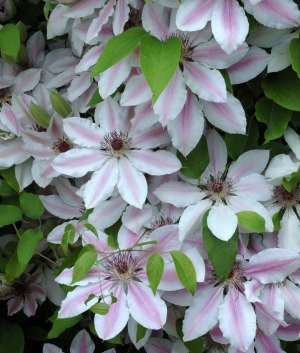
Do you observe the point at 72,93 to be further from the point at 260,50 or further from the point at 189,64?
the point at 260,50

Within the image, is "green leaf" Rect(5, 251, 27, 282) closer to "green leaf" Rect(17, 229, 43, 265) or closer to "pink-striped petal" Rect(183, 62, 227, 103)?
"green leaf" Rect(17, 229, 43, 265)

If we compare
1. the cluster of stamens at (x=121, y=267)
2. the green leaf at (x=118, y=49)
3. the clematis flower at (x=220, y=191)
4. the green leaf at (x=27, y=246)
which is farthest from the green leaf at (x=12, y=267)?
the green leaf at (x=118, y=49)

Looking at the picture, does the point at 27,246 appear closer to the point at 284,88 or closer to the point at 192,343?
the point at 192,343

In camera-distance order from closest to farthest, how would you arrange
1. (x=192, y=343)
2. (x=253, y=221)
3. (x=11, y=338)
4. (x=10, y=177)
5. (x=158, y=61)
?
(x=158, y=61) → (x=253, y=221) → (x=192, y=343) → (x=10, y=177) → (x=11, y=338)

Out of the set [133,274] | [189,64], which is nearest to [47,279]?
[133,274]

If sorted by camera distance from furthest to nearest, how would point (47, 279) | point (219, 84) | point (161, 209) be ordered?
point (47, 279), point (161, 209), point (219, 84)

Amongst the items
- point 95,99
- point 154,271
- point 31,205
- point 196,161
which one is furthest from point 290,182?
point 31,205
